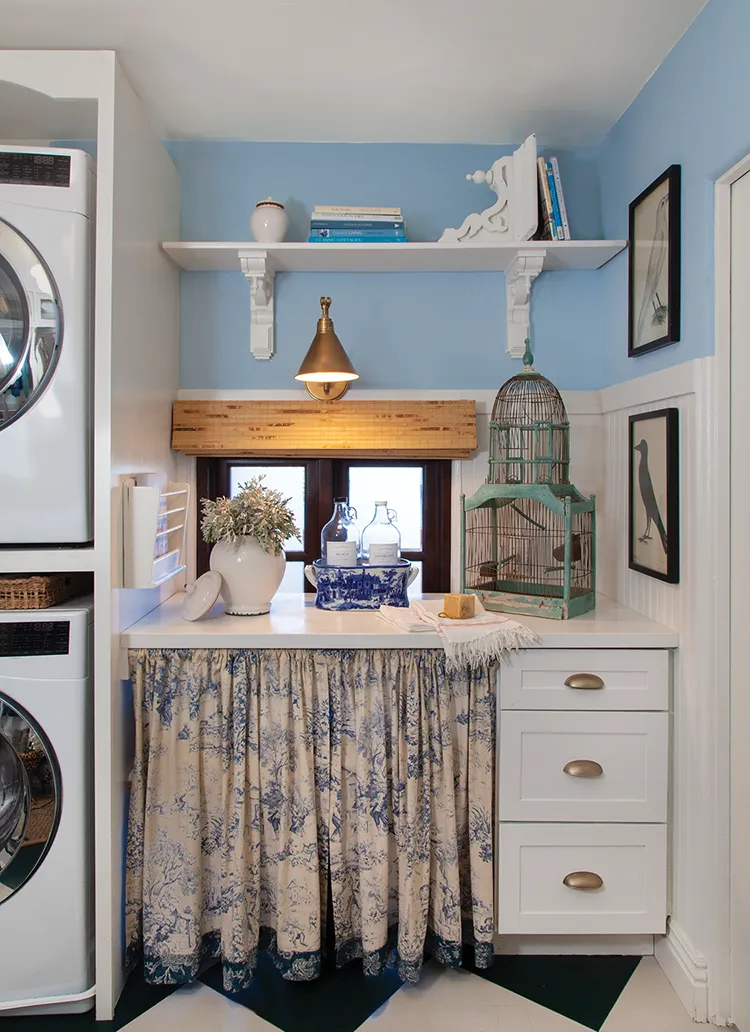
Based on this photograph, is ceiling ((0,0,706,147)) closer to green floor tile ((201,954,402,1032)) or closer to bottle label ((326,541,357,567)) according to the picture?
bottle label ((326,541,357,567))

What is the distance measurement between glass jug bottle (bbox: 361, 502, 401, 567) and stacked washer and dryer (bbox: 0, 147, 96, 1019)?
2.70 ft

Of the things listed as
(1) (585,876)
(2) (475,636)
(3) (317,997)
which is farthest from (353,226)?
(3) (317,997)

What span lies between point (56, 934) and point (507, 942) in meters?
1.16

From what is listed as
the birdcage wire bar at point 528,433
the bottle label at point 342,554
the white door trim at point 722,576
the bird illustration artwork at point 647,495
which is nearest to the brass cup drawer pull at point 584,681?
the white door trim at point 722,576

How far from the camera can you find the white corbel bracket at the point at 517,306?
2.43 metres

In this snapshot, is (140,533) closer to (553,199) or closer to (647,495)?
(647,495)

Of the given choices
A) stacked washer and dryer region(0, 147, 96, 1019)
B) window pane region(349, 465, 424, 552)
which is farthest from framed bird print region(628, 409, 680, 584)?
stacked washer and dryer region(0, 147, 96, 1019)

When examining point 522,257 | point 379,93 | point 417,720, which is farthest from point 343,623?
point 379,93

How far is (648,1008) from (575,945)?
0.24 metres

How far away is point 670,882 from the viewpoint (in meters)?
1.93

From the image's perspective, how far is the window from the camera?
2611 millimetres

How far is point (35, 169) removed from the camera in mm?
1762

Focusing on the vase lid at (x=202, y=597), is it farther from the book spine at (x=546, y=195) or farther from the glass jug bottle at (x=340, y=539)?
the book spine at (x=546, y=195)

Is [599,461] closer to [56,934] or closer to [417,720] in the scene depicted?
[417,720]
